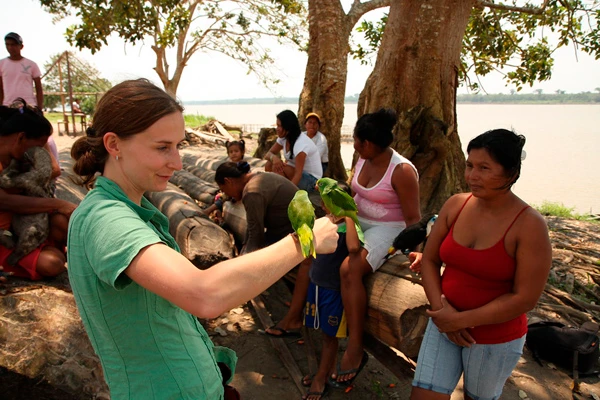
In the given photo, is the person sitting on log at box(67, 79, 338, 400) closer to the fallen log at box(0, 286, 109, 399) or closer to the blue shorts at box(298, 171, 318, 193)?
the fallen log at box(0, 286, 109, 399)

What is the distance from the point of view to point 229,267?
105 cm

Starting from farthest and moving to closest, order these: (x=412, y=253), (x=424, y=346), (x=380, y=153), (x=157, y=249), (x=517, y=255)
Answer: (x=380, y=153) → (x=412, y=253) → (x=424, y=346) → (x=517, y=255) → (x=157, y=249)

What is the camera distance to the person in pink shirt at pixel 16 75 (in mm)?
5816

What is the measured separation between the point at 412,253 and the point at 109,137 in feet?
7.38

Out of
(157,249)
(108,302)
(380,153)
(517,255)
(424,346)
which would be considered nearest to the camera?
(157,249)

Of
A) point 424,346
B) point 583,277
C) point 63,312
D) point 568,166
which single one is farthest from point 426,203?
point 568,166

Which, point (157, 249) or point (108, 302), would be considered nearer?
point (157, 249)

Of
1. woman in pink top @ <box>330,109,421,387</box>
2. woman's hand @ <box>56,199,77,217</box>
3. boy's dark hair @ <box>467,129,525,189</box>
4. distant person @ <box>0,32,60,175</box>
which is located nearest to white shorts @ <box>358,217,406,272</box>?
woman in pink top @ <box>330,109,421,387</box>

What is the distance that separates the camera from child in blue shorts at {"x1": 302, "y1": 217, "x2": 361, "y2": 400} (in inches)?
125

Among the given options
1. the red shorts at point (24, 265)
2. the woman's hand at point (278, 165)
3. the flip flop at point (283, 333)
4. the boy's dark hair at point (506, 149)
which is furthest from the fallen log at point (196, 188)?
the boy's dark hair at point (506, 149)

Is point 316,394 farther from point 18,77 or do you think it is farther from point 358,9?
point 358,9

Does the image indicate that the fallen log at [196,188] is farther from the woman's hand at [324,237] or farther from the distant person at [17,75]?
the woman's hand at [324,237]

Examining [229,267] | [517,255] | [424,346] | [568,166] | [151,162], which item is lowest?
[568,166]

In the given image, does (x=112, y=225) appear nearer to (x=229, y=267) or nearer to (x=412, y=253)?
(x=229, y=267)
